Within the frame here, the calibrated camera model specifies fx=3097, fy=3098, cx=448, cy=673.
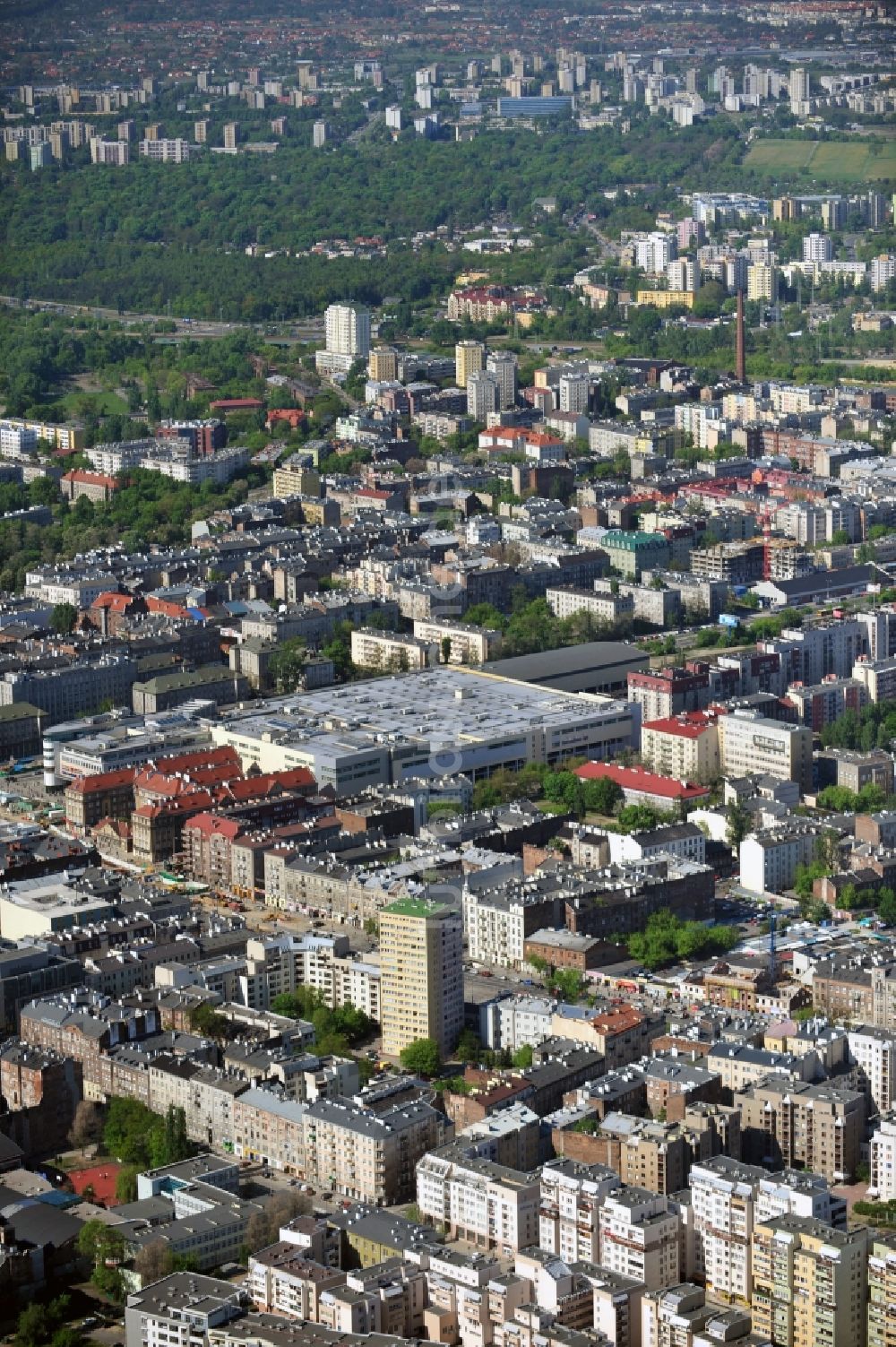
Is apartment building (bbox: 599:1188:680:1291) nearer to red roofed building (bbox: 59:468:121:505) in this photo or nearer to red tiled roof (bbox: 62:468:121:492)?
red roofed building (bbox: 59:468:121:505)

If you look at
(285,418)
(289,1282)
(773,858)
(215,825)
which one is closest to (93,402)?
(285,418)

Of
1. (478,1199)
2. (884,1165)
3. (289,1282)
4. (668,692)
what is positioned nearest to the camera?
(289,1282)

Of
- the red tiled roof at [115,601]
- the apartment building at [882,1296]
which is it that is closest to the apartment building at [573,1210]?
the apartment building at [882,1296]

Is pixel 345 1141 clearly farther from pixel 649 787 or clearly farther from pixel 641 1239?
pixel 649 787

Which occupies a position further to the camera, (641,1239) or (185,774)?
(185,774)

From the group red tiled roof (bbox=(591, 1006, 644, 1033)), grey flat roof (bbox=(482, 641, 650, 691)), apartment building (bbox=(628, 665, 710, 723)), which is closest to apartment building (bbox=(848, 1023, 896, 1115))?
red tiled roof (bbox=(591, 1006, 644, 1033))

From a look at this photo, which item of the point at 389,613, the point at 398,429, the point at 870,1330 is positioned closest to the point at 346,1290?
the point at 870,1330
